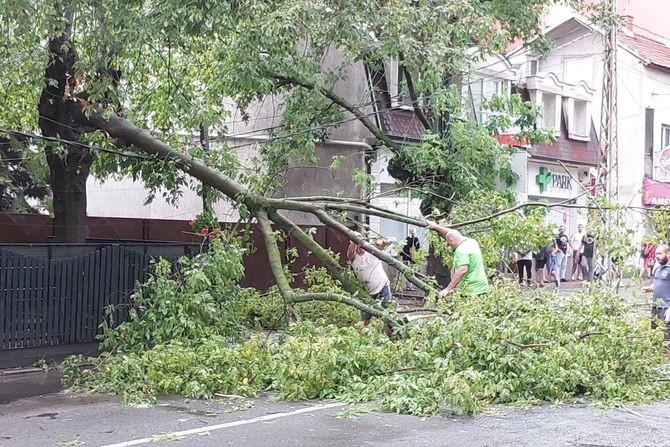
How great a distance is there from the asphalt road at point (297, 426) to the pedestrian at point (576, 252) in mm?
18641

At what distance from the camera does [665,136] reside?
33.8 m

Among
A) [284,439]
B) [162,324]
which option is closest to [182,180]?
[162,324]

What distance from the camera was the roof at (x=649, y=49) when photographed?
107 ft

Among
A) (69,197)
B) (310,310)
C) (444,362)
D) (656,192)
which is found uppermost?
(656,192)

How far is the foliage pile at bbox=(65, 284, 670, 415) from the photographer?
352 inches

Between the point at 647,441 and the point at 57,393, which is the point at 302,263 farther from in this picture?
the point at 647,441

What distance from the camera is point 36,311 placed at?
10.9 m

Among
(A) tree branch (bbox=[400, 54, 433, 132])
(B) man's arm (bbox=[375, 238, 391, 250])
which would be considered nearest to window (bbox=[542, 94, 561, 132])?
(A) tree branch (bbox=[400, 54, 433, 132])

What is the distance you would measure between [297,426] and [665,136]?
29.2 m

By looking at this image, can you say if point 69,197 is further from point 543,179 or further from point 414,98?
point 543,179

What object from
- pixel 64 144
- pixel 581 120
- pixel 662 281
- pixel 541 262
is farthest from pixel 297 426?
pixel 581 120

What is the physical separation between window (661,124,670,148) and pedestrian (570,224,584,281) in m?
6.77

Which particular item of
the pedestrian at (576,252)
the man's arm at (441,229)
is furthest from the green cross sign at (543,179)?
the man's arm at (441,229)

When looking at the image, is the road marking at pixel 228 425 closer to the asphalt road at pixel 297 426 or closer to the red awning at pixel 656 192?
the asphalt road at pixel 297 426
